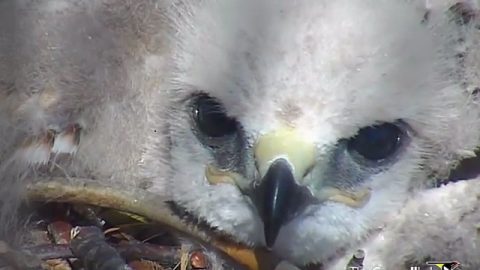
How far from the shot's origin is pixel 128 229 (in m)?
2.35

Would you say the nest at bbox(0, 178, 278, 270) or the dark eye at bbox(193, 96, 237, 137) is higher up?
the dark eye at bbox(193, 96, 237, 137)

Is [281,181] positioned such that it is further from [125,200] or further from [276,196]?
[125,200]

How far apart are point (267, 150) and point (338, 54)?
0.25 metres

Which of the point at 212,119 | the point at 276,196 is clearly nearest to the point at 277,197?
the point at 276,196

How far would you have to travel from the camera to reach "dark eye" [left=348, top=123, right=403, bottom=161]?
228 cm

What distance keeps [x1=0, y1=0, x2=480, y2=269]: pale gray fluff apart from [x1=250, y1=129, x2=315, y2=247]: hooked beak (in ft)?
0.11

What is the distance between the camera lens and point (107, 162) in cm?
243

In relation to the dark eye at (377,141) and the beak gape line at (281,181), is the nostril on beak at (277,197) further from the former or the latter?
the dark eye at (377,141)

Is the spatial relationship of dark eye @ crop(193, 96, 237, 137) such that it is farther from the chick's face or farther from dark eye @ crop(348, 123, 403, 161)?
dark eye @ crop(348, 123, 403, 161)

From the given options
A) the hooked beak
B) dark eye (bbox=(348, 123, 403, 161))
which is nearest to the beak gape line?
the hooked beak

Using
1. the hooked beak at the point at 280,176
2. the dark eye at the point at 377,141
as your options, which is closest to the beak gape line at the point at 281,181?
the hooked beak at the point at 280,176

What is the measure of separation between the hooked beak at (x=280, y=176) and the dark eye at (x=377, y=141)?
162 millimetres

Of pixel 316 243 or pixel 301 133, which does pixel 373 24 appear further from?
pixel 316 243

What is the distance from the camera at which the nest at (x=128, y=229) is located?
2248 mm
